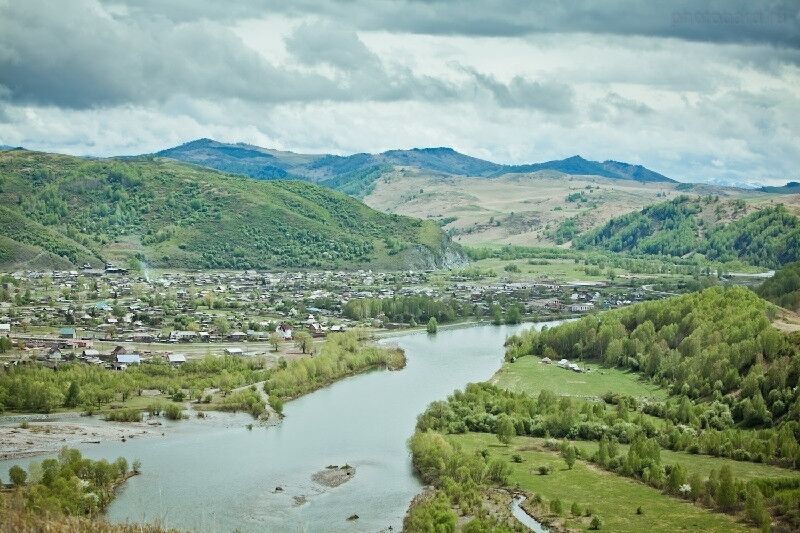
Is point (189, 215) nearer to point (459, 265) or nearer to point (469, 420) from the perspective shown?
point (459, 265)

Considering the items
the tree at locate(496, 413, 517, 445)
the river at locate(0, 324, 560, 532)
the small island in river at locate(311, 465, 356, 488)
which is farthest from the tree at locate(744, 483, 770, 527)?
the small island in river at locate(311, 465, 356, 488)

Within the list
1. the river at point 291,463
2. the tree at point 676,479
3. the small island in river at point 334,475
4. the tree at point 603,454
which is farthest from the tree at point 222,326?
the tree at point 676,479

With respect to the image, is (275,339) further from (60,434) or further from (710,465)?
(710,465)

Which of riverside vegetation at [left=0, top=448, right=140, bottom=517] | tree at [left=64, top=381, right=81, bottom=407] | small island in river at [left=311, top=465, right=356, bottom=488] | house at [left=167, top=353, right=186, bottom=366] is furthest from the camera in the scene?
house at [left=167, top=353, right=186, bottom=366]

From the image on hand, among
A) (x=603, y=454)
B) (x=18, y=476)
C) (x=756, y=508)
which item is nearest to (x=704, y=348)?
(x=603, y=454)

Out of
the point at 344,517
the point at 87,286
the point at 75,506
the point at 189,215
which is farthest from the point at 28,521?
the point at 189,215

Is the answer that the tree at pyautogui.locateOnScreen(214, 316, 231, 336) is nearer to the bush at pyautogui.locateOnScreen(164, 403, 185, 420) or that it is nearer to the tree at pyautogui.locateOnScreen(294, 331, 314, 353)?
the tree at pyautogui.locateOnScreen(294, 331, 314, 353)

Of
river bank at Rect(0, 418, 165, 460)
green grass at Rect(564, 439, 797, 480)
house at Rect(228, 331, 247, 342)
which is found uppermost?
house at Rect(228, 331, 247, 342)
